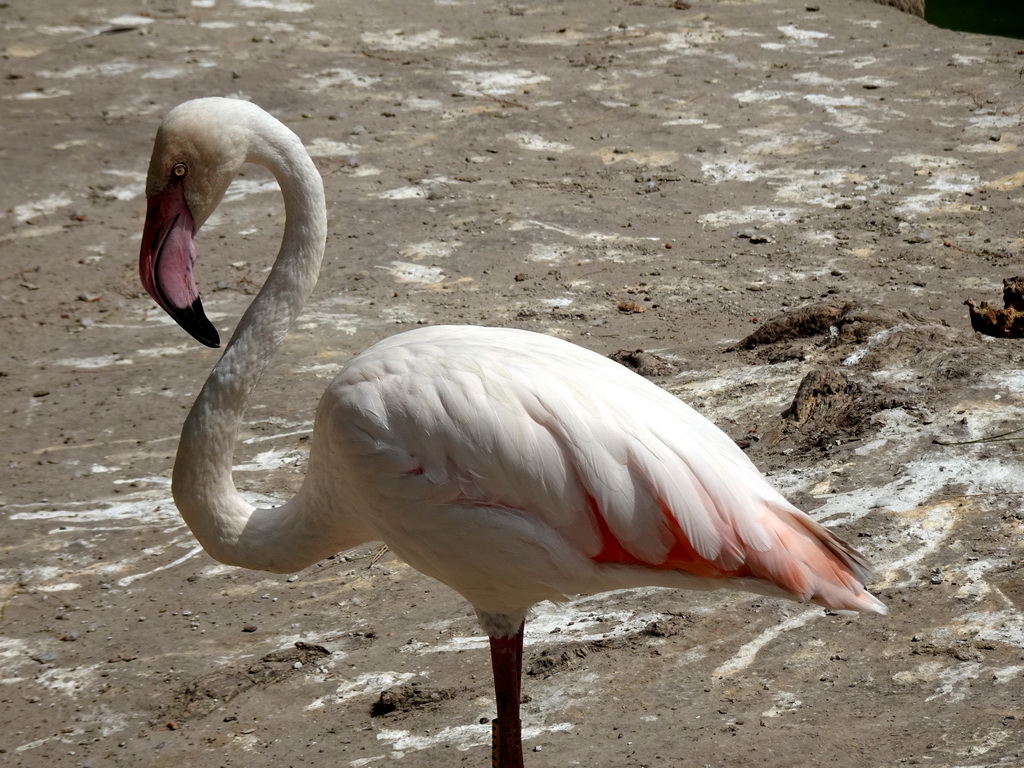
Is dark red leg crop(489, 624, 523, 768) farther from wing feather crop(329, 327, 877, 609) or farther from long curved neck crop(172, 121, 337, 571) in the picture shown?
long curved neck crop(172, 121, 337, 571)

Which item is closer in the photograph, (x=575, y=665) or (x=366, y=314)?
(x=575, y=665)

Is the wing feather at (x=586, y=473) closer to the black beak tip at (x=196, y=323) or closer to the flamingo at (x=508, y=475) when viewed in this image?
the flamingo at (x=508, y=475)

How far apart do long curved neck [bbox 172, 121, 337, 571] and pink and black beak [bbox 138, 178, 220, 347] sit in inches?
7.3

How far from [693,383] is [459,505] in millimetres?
2605

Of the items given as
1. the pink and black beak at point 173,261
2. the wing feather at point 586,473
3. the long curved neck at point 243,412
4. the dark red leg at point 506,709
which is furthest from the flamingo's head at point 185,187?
the dark red leg at point 506,709

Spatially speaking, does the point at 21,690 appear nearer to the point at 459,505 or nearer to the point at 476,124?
the point at 459,505

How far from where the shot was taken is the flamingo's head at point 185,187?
3439 mm

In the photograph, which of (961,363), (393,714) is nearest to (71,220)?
(393,714)

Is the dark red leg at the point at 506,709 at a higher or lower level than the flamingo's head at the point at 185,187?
lower

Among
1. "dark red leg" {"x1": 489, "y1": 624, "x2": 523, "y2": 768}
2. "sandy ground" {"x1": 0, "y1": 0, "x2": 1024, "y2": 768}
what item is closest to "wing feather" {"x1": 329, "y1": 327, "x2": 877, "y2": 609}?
"dark red leg" {"x1": 489, "y1": 624, "x2": 523, "y2": 768}

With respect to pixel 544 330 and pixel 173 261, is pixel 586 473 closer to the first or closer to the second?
pixel 173 261

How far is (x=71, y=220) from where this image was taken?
25.3 feet

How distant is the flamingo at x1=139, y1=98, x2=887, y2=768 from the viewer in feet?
10.4

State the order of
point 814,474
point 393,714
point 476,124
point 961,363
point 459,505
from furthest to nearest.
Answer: point 476,124, point 961,363, point 814,474, point 393,714, point 459,505
